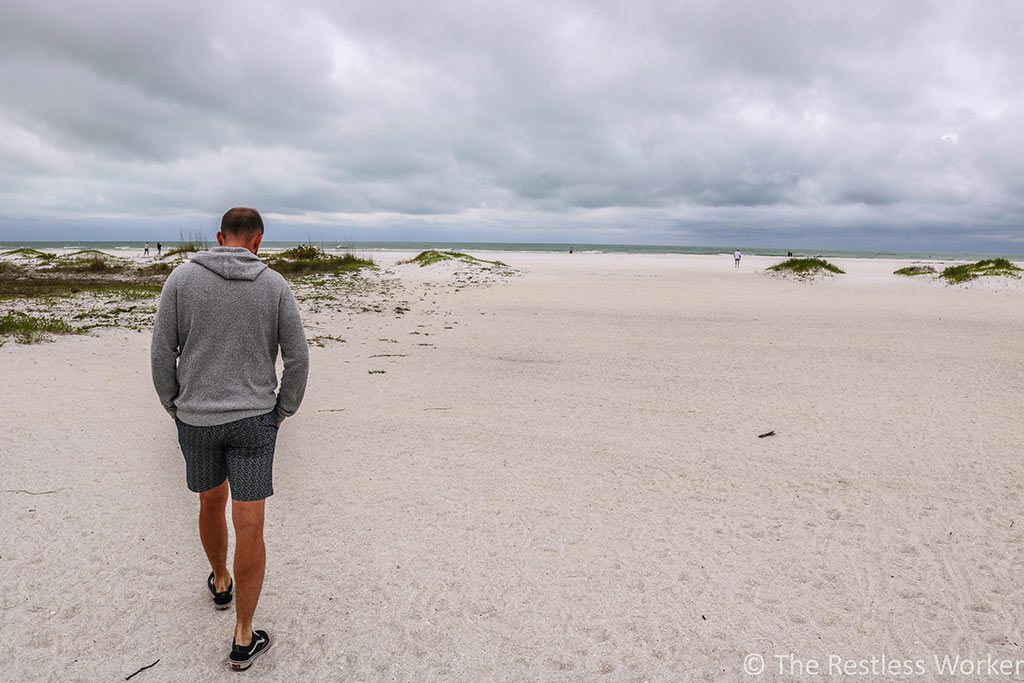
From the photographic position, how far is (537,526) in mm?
4848

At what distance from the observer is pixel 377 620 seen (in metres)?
3.68

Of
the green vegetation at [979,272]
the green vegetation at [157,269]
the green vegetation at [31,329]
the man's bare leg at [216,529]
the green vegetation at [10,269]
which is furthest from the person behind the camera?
the green vegetation at [157,269]

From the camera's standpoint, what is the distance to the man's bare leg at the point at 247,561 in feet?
10.2

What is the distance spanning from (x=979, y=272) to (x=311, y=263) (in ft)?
114

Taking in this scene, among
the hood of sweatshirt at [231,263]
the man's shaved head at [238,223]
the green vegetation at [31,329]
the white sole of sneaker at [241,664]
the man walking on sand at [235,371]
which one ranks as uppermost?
the man's shaved head at [238,223]

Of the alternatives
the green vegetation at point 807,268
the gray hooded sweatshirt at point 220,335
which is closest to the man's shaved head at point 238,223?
the gray hooded sweatshirt at point 220,335

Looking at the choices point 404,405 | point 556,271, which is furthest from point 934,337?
point 556,271

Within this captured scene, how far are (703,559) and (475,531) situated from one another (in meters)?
1.74

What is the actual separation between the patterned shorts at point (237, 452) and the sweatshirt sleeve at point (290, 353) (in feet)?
0.43

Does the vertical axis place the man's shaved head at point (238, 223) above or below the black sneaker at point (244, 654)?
above

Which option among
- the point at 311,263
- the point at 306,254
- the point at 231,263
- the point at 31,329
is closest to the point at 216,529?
the point at 231,263

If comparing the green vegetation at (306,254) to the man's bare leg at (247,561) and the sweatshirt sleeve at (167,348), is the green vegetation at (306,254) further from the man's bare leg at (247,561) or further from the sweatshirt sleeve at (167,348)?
the man's bare leg at (247,561)

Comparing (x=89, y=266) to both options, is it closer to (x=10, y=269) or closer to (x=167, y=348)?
(x=10, y=269)

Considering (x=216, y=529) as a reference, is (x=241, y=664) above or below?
below
